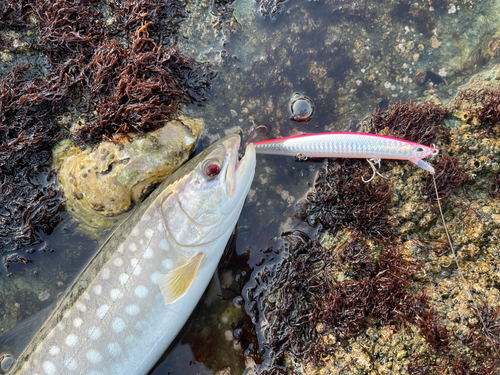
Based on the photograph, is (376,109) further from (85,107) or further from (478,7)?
(85,107)

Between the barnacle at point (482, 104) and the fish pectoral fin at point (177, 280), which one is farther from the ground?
the barnacle at point (482, 104)

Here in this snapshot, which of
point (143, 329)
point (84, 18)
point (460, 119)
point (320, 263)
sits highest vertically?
point (84, 18)

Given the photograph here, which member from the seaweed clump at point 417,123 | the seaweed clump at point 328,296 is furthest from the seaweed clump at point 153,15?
the seaweed clump at point 328,296

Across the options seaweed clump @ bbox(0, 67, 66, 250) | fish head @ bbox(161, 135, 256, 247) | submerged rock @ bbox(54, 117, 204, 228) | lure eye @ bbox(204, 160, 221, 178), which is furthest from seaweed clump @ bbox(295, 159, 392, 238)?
seaweed clump @ bbox(0, 67, 66, 250)

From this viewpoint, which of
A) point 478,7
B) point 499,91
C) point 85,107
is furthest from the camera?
point 478,7

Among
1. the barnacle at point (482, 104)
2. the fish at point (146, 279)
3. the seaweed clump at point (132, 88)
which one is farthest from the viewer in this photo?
the seaweed clump at point (132, 88)

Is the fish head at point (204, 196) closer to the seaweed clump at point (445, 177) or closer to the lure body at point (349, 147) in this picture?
the lure body at point (349, 147)

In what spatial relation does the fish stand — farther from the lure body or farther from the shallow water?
the shallow water

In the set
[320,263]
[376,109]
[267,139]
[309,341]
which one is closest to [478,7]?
[376,109]
